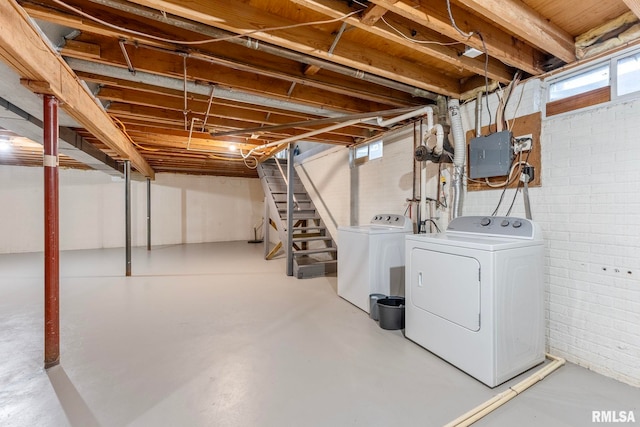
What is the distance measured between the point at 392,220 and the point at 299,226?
2906 mm

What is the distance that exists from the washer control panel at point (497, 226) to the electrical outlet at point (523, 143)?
25.3 inches

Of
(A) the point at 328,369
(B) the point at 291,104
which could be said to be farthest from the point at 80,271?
(A) the point at 328,369

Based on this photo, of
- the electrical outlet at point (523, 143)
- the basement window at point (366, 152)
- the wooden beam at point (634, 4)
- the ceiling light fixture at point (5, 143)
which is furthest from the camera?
the ceiling light fixture at point (5, 143)

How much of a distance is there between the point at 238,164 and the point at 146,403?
5.81 meters

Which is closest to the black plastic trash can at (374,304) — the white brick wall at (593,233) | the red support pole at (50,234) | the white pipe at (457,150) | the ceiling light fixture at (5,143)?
the white pipe at (457,150)

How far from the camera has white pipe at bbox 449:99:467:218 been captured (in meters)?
2.71

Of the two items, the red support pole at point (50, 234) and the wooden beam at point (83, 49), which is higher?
the wooden beam at point (83, 49)

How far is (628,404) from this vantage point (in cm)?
166

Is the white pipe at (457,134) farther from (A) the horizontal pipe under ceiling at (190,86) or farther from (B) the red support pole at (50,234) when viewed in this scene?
(B) the red support pole at (50,234)

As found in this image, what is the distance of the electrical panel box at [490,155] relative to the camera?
2369mm

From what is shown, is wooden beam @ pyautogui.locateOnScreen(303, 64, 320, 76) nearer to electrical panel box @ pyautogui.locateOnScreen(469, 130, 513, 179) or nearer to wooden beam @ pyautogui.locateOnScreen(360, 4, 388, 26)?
wooden beam @ pyautogui.locateOnScreen(360, 4, 388, 26)

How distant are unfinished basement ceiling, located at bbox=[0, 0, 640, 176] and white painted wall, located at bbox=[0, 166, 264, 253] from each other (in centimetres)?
522

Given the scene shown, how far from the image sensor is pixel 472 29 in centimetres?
186

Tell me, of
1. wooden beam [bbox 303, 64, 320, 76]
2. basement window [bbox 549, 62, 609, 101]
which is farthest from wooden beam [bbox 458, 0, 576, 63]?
wooden beam [bbox 303, 64, 320, 76]
